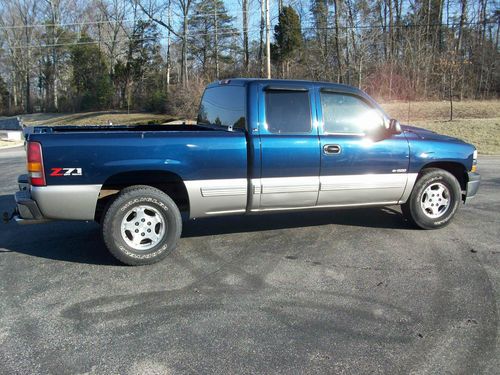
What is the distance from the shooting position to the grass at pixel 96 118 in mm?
37469

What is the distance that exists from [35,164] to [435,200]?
187 inches

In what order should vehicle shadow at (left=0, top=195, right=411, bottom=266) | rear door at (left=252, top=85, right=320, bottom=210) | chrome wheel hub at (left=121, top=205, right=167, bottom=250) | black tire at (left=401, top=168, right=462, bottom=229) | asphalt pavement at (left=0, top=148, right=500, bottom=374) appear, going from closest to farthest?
asphalt pavement at (left=0, top=148, right=500, bottom=374)
chrome wheel hub at (left=121, top=205, right=167, bottom=250)
rear door at (left=252, top=85, right=320, bottom=210)
vehicle shadow at (left=0, top=195, right=411, bottom=266)
black tire at (left=401, top=168, right=462, bottom=229)

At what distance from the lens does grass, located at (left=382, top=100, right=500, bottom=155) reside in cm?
1889

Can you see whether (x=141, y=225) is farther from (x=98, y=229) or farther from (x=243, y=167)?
(x=98, y=229)

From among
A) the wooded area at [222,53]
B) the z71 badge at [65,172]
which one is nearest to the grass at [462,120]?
the wooded area at [222,53]

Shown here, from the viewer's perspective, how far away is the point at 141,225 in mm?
4699

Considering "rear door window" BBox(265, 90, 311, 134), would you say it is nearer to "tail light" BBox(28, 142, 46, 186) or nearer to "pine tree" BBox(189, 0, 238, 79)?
"tail light" BBox(28, 142, 46, 186)

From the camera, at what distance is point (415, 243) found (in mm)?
5371

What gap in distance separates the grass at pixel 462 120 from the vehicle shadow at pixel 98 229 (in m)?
12.1

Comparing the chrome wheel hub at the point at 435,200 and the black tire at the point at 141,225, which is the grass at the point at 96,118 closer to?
the chrome wheel hub at the point at 435,200

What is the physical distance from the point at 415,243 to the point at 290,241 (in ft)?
4.88

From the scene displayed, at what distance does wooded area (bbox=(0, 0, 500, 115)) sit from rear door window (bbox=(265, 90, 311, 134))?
2510 centimetres

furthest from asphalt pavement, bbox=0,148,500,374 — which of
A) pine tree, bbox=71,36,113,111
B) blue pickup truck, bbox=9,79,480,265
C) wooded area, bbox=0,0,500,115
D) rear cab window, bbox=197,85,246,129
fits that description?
pine tree, bbox=71,36,113,111

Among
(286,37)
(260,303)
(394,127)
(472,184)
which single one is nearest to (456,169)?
(472,184)
